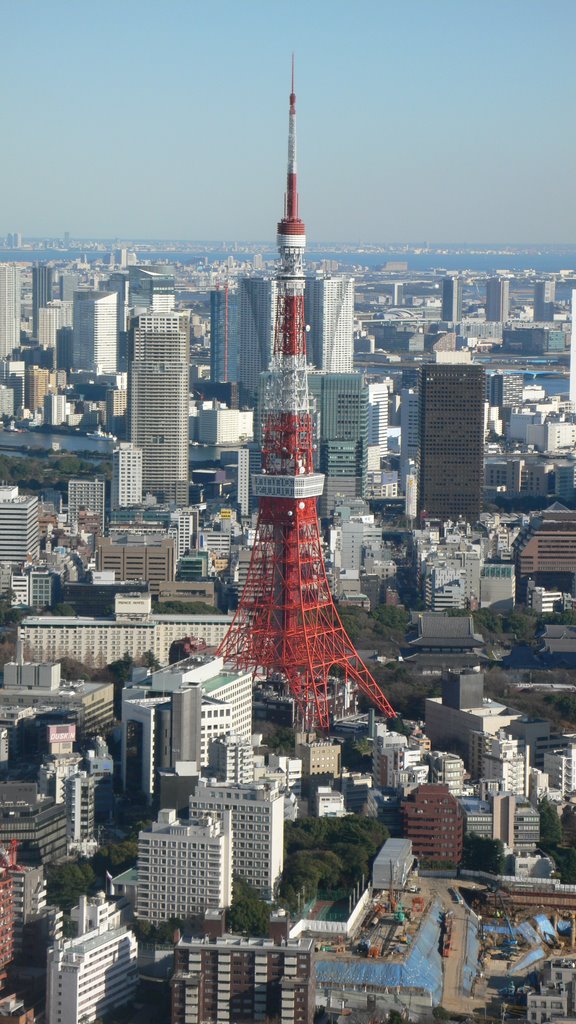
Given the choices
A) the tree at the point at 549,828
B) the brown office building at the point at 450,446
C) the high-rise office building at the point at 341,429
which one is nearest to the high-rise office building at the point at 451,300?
the high-rise office building at the point at 341,429

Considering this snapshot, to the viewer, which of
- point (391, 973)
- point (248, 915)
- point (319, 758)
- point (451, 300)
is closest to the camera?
point (391, 973)

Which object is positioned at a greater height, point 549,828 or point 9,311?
point 9,311

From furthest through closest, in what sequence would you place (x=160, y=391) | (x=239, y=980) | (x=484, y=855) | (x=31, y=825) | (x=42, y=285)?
(x=42, y=285) < (x=160, y=391) < (x=484, y=855) < (x=31, y=825) < (x=239, y=980)

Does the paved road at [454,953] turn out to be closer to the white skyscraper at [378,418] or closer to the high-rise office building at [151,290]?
the white skyscraper at [378,418]

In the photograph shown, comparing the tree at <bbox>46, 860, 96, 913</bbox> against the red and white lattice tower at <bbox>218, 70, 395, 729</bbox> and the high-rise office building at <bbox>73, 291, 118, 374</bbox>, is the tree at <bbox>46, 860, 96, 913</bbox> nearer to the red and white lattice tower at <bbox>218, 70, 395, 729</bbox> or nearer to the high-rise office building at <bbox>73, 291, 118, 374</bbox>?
the red and white lattice tower at <bbox>218, 70, 395, 729</bbox>

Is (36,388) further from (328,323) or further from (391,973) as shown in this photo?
(391,973)

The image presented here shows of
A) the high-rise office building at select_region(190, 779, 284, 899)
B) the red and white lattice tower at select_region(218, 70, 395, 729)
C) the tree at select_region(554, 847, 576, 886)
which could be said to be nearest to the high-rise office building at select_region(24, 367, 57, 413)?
the red and white lattice tower at select_region(218, 70, 395, 729)

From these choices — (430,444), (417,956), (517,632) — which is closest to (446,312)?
(430,444)

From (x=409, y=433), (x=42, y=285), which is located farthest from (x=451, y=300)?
(x=409, y=433)
